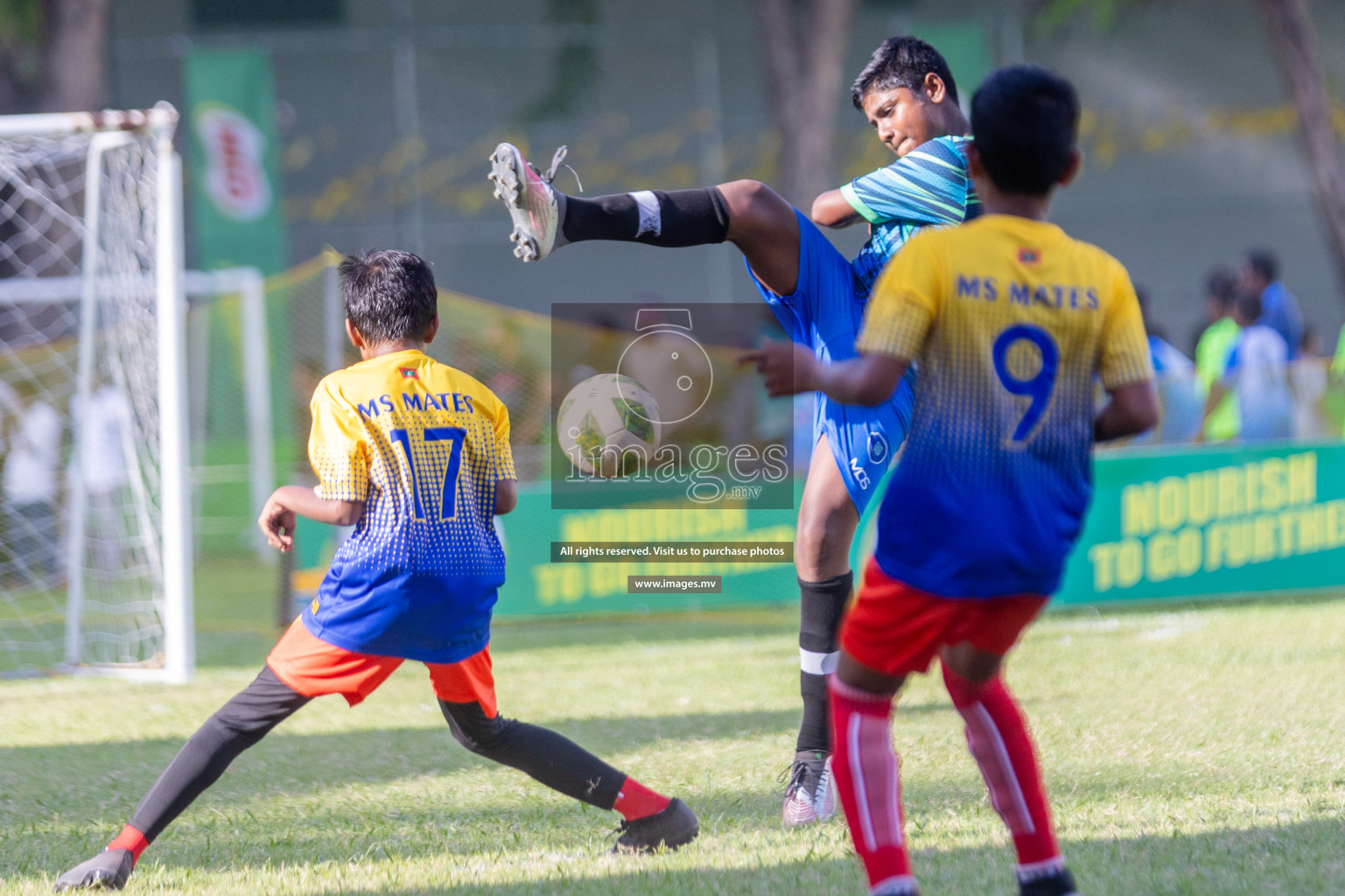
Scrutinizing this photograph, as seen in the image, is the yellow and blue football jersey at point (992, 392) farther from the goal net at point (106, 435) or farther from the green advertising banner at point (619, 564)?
the green advertising banner at point (619, 564)

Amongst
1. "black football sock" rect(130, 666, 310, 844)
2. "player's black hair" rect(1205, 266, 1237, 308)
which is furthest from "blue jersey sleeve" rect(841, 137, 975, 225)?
"player's black hair" rect(1205, 266, 1237, 308)

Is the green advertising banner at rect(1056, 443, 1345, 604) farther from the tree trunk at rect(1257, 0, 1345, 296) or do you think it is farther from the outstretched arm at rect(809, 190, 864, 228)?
the tree trunk at rect(1257, 0, 1345, 296)

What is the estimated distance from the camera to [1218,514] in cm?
914

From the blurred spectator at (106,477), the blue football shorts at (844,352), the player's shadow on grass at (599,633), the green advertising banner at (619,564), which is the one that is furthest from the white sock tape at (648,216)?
the blurred spectator at (106,477)

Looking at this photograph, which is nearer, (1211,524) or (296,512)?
(296,512)

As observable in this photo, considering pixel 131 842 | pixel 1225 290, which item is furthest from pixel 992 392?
A: pixel 1225 290

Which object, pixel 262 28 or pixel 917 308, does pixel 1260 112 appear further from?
pixel 917 308

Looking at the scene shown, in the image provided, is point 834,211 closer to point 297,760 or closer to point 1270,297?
point 297,760

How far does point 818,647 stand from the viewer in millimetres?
4102

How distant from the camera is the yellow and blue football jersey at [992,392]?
2533 mm

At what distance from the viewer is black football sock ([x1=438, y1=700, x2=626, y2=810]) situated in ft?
11.4

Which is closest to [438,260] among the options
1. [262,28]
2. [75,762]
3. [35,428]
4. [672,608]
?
[262,28]

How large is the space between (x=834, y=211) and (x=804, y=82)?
13553 mm

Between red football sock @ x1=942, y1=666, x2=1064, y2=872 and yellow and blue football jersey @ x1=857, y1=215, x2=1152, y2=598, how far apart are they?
0.32m
